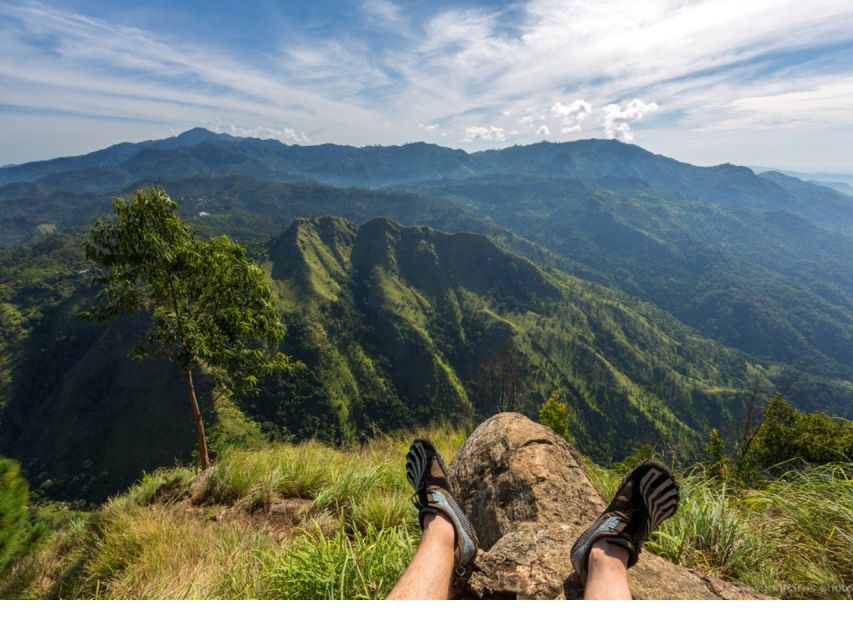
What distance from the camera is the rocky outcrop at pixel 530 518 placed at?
2980 millimetres

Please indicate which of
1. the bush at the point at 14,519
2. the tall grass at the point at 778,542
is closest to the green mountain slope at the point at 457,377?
the bush at the point at 14,519

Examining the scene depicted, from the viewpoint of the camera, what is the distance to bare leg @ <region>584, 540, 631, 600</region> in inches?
108

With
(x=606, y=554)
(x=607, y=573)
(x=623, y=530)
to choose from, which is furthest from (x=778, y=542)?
(x=607, y=573)

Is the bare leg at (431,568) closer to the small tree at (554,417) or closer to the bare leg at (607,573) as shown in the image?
the bare leg at (607,573)

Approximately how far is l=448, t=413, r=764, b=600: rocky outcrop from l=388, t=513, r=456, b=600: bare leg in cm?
21

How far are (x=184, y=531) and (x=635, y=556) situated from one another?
183 inches

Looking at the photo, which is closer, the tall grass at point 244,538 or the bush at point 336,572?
the bush at point 336,572

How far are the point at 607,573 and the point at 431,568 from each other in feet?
4.55

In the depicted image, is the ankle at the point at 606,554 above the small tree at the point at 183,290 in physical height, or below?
below

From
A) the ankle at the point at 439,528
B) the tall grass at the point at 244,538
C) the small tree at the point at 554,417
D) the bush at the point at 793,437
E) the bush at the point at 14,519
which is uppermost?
the ankle at the point at 439,528

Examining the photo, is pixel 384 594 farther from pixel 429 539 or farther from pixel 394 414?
pixel 394 414

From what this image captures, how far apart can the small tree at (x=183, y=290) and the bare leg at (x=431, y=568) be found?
6.31 m

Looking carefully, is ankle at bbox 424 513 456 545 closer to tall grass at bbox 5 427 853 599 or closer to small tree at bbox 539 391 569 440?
tall grass at bbox 5 427 853 599

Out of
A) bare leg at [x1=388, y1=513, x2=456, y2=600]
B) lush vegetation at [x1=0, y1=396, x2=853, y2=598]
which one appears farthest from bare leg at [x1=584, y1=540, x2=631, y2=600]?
bare leg at [x1=388, y1=513, x2=456, y2=600]
